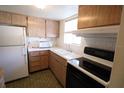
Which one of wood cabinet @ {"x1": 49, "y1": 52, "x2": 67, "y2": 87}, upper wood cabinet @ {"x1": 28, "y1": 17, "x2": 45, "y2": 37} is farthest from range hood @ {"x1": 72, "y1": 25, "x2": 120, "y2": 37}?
upper wood cabinet @ {"x1": 28, "y1": 17, "x2": 45, "y2": 37}

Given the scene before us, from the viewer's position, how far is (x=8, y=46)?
2.14 meters

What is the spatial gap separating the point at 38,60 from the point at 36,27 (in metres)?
1.24

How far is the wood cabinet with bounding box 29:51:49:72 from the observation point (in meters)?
2.79

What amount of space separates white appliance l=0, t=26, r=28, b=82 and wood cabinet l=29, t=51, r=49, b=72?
0.34 m

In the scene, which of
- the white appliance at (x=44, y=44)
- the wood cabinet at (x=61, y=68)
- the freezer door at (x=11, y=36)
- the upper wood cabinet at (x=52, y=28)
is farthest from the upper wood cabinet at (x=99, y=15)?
the white appliance at (x=44, y=44)

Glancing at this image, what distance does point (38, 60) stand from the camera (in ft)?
9.55

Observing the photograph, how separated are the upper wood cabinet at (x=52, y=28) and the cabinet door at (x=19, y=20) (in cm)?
86

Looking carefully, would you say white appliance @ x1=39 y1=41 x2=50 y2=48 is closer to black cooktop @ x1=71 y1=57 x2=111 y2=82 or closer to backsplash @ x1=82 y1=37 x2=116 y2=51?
backsplash @ x1=82 y1=37 x2=116 y2=51

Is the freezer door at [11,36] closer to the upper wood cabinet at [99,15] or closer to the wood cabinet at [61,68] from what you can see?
the wood cabinet at [61,68]

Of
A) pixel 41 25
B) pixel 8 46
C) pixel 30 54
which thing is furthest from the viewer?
pixel 41 25
